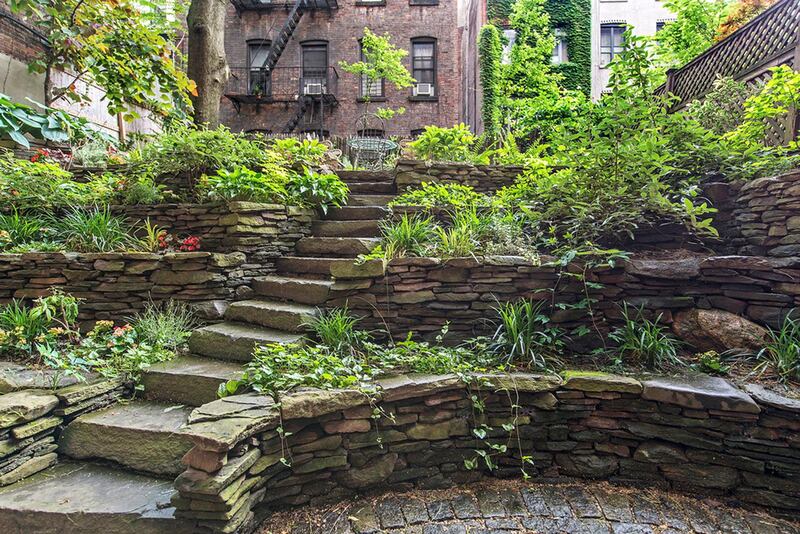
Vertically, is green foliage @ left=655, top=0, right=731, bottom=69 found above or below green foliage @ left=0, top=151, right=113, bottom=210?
above

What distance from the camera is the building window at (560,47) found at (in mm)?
12413

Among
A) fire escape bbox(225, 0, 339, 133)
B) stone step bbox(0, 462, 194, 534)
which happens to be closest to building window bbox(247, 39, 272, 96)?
fire escape bbox(225, 0, 339, 133)

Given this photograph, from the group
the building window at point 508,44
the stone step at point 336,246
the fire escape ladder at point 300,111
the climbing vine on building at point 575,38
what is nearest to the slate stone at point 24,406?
the stone step at point 336,246

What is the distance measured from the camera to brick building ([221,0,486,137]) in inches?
508

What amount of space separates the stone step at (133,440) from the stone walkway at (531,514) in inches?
26.2

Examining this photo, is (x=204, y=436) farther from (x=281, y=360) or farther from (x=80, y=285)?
(x=80, y=285)

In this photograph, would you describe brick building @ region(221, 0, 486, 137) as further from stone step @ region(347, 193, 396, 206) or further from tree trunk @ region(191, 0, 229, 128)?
stone step @ region(347, 193, 396, 206)

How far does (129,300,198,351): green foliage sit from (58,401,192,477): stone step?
69 centimetres

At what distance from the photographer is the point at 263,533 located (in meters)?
2.04

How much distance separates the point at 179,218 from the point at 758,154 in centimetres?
526

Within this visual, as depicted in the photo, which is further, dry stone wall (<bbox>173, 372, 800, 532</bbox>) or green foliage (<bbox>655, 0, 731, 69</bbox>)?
green foliage (<bbox>655, 0, 731, 69</bbox>)

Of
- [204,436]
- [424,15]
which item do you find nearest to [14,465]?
[204,436]

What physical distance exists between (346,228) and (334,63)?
11.1m

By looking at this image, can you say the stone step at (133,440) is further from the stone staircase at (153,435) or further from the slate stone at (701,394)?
the slate stone at (701,394)
